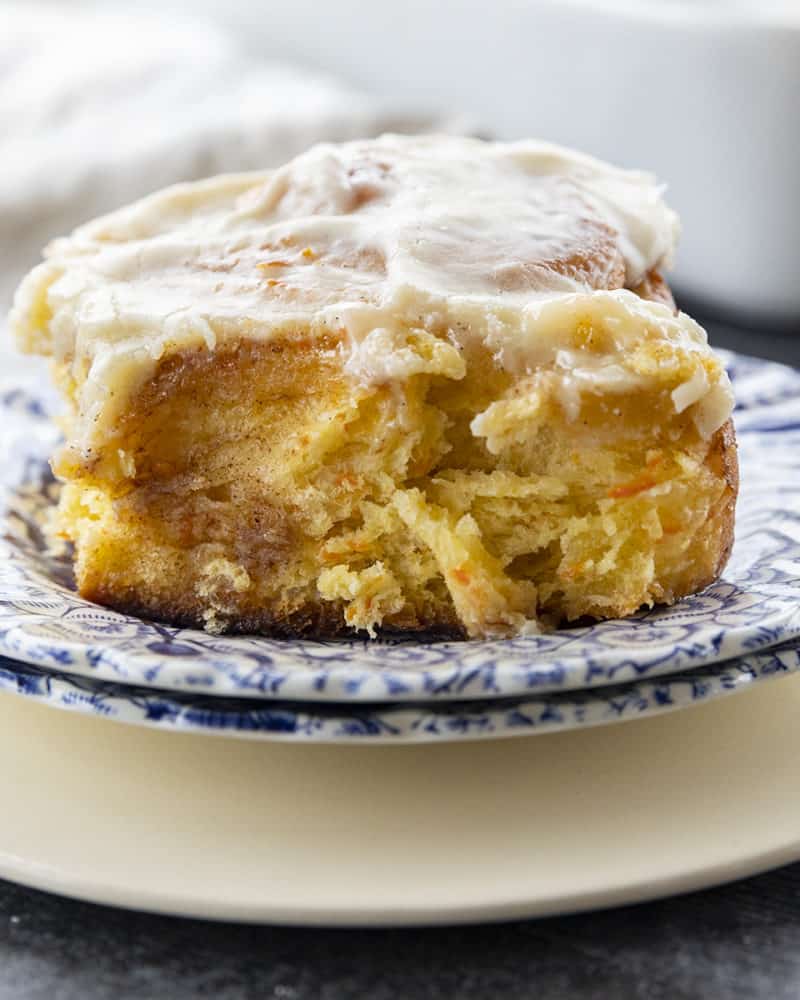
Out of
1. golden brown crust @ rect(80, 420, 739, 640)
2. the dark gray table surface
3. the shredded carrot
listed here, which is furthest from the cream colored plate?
the shredded carrot

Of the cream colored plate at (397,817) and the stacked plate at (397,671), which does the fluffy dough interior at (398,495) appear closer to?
the stacked plate at (397,671)

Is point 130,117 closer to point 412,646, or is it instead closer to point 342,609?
point 342,609

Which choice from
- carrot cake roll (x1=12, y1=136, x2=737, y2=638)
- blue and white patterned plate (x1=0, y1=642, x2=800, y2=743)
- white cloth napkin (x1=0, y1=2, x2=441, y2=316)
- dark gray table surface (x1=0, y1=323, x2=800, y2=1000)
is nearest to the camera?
dark gray table surface (x1=0, y1=323, x2=800, y2=1000)

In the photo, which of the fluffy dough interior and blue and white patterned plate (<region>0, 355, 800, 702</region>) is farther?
the fluffy dough interior

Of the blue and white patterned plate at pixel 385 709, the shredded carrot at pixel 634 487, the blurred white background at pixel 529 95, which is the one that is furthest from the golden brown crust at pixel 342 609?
the blurred white background at pixel 529 95

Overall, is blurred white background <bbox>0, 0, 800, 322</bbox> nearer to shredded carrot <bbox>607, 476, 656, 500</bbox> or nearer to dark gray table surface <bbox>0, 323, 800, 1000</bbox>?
shredded carrot <bbox>607, 476, 656, 500</bbox>

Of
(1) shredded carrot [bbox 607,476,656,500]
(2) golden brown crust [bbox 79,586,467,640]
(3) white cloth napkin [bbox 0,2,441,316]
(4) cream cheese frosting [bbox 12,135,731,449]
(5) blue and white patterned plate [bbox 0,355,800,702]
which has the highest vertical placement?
(4) cream cheese frosting [bbox 12,135,731,449]

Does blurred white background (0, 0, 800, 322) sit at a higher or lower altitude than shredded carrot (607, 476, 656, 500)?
lower
